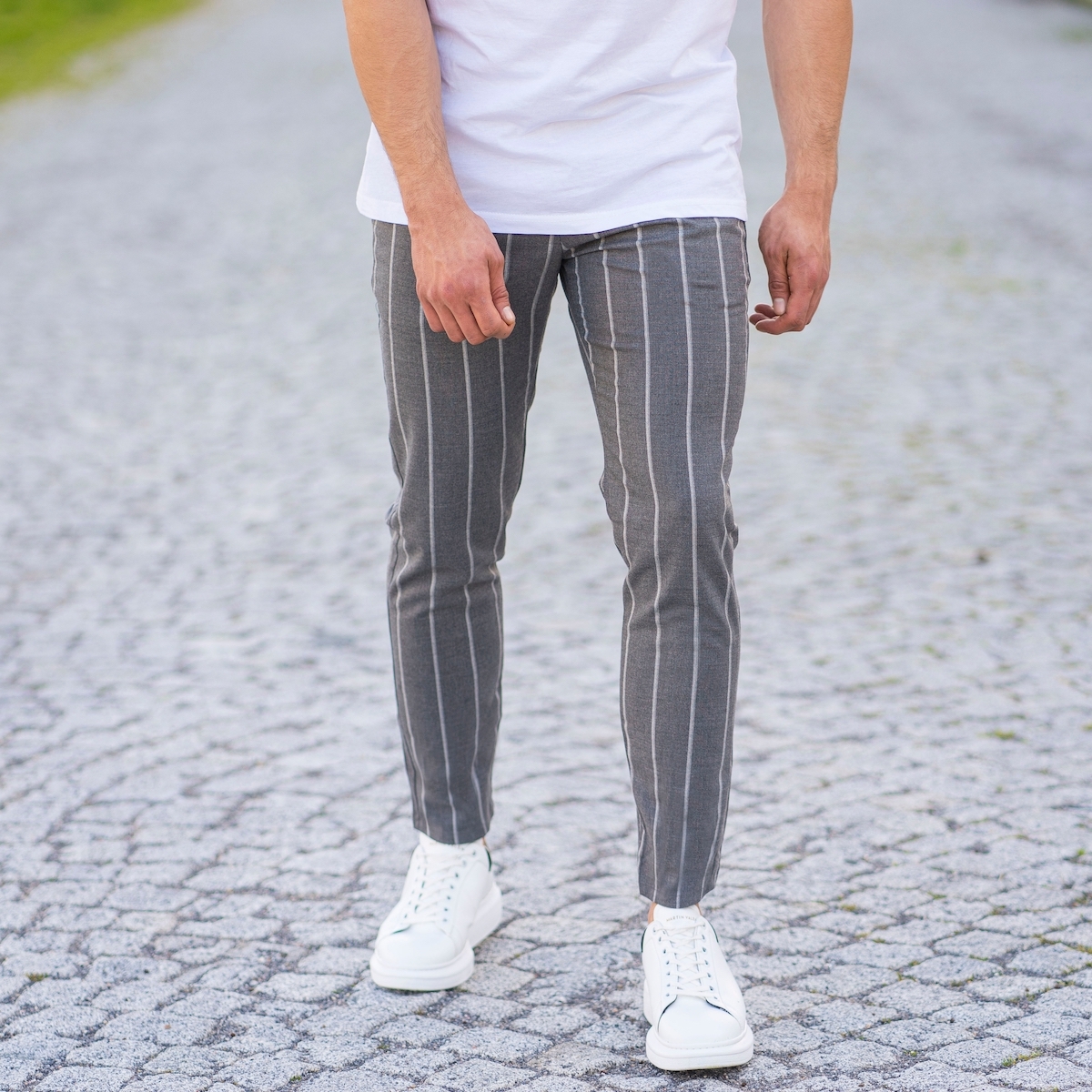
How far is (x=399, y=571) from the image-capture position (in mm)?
2201

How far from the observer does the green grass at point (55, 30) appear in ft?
57.4

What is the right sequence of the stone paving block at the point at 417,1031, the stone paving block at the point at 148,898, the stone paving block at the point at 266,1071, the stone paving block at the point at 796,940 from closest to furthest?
the stone paving block at the point at 266,1071 → the stone paving block at the point at 417,1031 → the stone paving block at the point at 796,940 → the stone paving block at the point at 148,898

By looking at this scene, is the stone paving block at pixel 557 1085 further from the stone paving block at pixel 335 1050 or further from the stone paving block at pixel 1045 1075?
the stone paving block at pixel 1045 1075

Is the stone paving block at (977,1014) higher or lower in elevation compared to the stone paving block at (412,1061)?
lower

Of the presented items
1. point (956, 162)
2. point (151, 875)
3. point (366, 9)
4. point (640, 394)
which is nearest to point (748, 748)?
point (151, 875)

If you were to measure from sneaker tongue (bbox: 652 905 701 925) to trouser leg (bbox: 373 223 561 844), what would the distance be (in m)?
0.38

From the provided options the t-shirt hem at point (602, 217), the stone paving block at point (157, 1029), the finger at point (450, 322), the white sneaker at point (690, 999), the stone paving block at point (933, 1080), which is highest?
the t-shirt hem at point (602, 217)

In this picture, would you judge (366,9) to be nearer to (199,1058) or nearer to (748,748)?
(199,1058)

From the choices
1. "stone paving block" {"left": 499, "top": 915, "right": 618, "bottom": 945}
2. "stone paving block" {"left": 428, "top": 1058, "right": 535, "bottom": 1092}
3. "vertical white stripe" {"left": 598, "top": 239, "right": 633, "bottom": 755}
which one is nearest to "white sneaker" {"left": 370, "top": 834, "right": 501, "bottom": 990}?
"stone paving block" {"left": 499, "top": 915, "right": 618, "bottom": 945}

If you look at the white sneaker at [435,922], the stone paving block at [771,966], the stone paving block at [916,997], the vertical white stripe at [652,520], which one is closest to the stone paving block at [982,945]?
the stone paving block at [916,997]

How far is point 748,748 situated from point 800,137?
1.62 metres

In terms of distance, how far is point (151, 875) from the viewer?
2.71 metres

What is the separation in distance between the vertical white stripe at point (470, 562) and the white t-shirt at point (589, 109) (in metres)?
0.25

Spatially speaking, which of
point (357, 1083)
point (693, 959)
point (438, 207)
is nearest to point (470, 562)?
point (438, 207)
